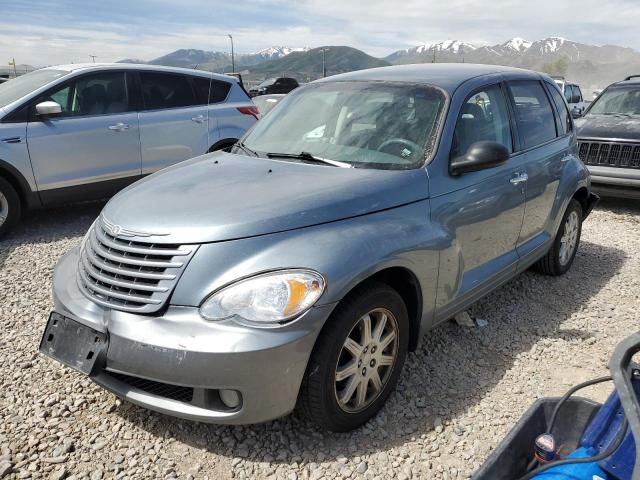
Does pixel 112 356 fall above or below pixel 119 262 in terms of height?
below

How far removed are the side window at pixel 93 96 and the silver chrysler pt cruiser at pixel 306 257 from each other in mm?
3189

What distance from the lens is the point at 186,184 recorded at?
287cm

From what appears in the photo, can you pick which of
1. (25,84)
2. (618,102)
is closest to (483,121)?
(25,84)

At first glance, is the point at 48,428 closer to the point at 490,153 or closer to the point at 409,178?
the point at 409,178

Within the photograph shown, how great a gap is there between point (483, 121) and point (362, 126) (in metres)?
A: 0.87

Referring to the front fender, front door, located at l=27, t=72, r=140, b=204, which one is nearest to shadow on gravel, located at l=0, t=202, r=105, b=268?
front door, located at l=27, t=72, r=140, b=204

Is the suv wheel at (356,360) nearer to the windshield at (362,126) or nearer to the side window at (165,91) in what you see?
the windshield at (362,126)

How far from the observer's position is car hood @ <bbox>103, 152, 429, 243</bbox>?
7.78 feet

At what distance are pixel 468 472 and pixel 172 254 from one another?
1.70 metres

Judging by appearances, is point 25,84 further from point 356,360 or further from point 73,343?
point 356,360

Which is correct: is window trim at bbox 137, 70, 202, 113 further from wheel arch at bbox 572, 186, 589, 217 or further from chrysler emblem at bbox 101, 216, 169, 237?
wheel arch at bbox 572, 186, 589, 217

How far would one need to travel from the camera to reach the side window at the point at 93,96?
5801mm

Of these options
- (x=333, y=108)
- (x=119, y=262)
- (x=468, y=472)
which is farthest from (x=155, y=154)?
(x=468, y=472)

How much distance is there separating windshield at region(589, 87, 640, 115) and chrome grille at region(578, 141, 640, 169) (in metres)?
1.17
